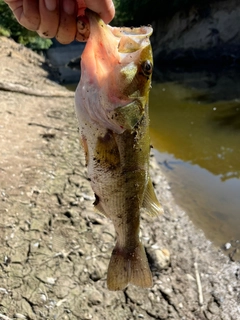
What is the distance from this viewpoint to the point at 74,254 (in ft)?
17.1

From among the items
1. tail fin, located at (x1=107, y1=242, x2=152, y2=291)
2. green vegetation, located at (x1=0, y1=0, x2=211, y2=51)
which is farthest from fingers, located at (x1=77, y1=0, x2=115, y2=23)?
green vegetation, located at (x1=0, y1=0, x2=211, y2=51)

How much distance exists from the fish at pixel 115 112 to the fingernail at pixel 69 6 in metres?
0.10

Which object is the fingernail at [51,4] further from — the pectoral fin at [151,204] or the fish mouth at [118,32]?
the pectoral fin at [151,204]

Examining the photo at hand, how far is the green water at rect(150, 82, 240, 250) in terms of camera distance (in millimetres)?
8195

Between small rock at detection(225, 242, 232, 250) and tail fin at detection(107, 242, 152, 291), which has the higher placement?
tail fin at detection(107, 242, 152, 291)

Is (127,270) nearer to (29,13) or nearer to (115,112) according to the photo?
(115,112)

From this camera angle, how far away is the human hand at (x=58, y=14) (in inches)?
89.0

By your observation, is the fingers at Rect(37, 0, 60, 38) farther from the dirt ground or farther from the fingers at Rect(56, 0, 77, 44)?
the dirt ground

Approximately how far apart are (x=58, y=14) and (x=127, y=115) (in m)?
0.73

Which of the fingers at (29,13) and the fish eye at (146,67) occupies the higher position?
the fingers at (29,13)

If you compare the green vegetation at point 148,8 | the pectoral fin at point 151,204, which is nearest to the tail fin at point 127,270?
the pectoral fin at point 151,204

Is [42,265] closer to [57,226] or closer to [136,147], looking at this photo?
[57,226]

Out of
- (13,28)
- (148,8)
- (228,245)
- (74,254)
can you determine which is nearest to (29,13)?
(74,254)

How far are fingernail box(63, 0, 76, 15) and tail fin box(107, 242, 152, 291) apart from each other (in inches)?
67.3
